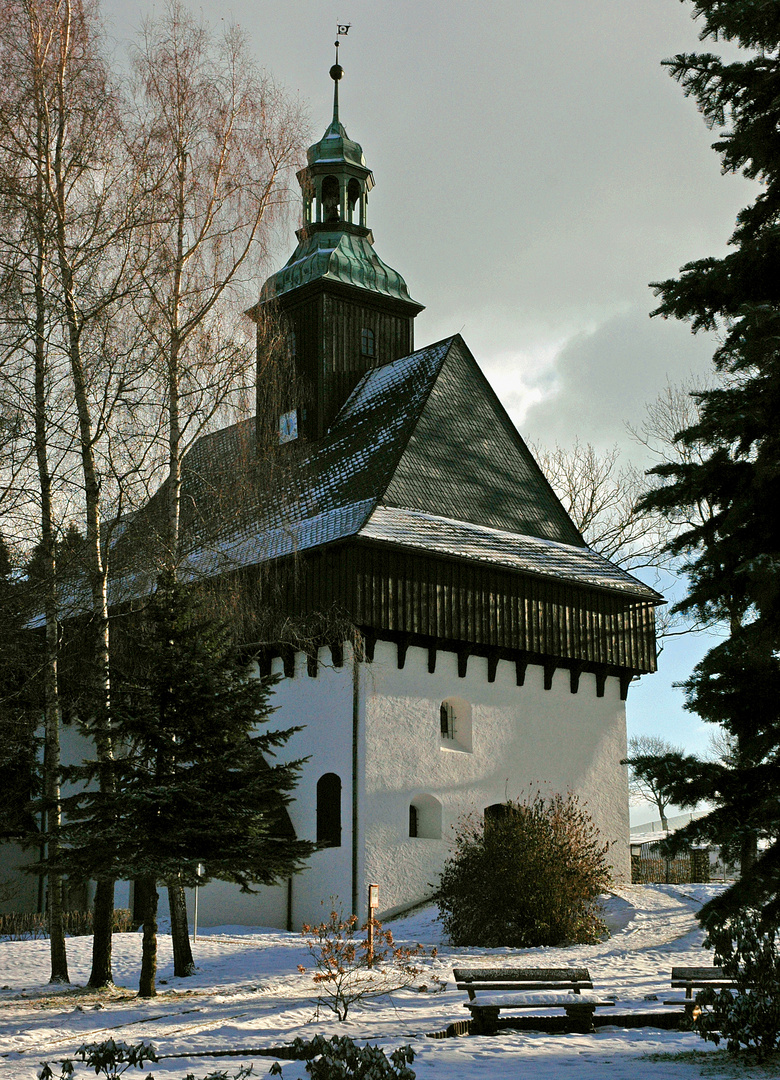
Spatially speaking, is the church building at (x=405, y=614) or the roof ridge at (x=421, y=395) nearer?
the church building at (x=405, y=614)

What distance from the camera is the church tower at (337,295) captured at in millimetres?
30109

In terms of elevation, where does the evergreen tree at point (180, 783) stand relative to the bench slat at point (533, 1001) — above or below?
above

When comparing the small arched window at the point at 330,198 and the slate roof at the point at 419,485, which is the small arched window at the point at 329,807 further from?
the small arched window at the point at 330,198

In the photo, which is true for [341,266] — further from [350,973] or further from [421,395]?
[350,973]

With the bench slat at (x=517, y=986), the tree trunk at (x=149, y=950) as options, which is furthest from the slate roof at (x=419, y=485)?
the bench slat at (x=517, y=986)

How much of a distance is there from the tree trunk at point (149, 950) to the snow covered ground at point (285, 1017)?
0.26 metres

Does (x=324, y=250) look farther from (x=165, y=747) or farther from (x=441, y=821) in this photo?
(x=165, y=747)

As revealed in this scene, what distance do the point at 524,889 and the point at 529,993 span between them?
19.2 feet

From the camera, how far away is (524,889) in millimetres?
19219

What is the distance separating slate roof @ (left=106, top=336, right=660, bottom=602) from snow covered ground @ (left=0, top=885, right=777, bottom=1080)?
6.20 metres

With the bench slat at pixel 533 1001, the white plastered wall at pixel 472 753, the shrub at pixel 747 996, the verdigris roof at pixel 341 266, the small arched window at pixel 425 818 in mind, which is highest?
the verdigris roof at pixel 341 266

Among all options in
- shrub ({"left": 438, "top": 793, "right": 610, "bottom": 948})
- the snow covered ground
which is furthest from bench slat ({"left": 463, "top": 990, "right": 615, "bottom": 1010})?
shrub ({"left": 438, "top": 793, "right": 610, "bottom": 948})

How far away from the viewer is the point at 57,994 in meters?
13.7

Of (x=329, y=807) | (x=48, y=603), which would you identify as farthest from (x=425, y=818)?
(x=48, y=603)
